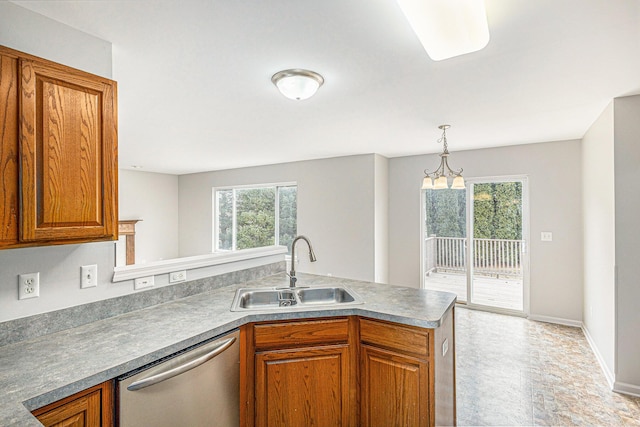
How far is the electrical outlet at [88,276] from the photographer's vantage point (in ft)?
5.48

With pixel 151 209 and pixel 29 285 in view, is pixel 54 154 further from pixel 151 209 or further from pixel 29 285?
pixel 151 209

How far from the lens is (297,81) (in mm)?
2170

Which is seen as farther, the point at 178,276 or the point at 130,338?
the point at 178,276

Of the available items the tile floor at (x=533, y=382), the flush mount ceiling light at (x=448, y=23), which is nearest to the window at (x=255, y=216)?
the tile floor at (x=533, y=382)

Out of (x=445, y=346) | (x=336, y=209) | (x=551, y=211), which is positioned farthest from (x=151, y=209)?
(x=551, y=211)

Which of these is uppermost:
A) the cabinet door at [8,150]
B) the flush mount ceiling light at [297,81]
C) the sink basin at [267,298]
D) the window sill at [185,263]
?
the flush mount ceiling light at [297,81]

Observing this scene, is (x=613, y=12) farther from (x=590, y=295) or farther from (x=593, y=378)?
(x=590, y=295)

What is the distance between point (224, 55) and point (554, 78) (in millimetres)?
2311

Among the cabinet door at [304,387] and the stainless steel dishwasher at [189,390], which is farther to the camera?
the cabinet door at [304,387]

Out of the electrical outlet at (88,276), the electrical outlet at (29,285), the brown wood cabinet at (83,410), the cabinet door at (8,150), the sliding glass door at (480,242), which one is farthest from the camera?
the sliding glass door at (480,242)

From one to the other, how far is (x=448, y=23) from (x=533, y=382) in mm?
3042

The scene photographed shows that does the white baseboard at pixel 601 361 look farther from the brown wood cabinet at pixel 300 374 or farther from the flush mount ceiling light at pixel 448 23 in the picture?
the flush mount ceiling light at pixel 448 23

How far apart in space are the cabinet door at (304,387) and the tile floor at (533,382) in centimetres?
109

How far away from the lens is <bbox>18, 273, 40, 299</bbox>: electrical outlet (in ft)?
4.80
